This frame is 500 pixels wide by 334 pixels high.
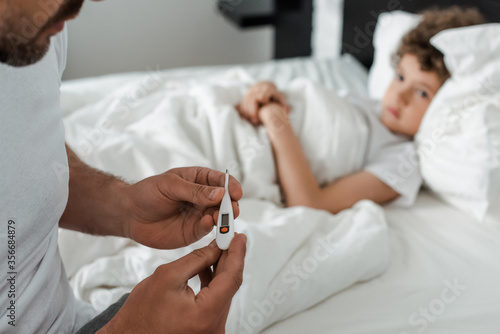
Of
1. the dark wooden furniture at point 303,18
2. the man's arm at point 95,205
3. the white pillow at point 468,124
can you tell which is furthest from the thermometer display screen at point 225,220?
the dark wooden furniture at point 303,18

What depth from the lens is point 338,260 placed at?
805 millimetres

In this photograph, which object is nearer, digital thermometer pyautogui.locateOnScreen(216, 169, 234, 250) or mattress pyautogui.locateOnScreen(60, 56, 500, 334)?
digital thermometer pyautogui.locateOnScreen(216, 169, 234, 250)

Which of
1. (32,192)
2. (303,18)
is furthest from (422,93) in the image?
(303,18)

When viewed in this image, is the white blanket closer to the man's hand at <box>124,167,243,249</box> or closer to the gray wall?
the man's hand at <box>124,167,243,249</box>

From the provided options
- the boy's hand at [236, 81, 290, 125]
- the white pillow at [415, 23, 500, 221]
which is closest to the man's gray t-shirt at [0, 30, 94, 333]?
the boy's hand at [236, 81, 290, 125]

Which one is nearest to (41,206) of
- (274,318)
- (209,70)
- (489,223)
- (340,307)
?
(274,318)

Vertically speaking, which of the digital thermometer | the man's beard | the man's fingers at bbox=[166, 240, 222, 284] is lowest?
the man's fingers at bbox=[166, 240, 222, 284]

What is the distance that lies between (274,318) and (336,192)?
1.27 feet

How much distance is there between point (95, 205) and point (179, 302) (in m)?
0.26

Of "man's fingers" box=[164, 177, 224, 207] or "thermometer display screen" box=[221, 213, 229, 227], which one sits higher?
"man's fingers" box=[164, 177, 224, 207]

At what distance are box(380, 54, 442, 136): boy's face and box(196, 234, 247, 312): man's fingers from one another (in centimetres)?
73

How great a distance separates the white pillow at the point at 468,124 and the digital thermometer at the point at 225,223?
0.60 m

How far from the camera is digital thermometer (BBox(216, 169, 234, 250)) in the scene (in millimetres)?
557

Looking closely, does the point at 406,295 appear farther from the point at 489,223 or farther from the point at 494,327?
the point at 489,223
